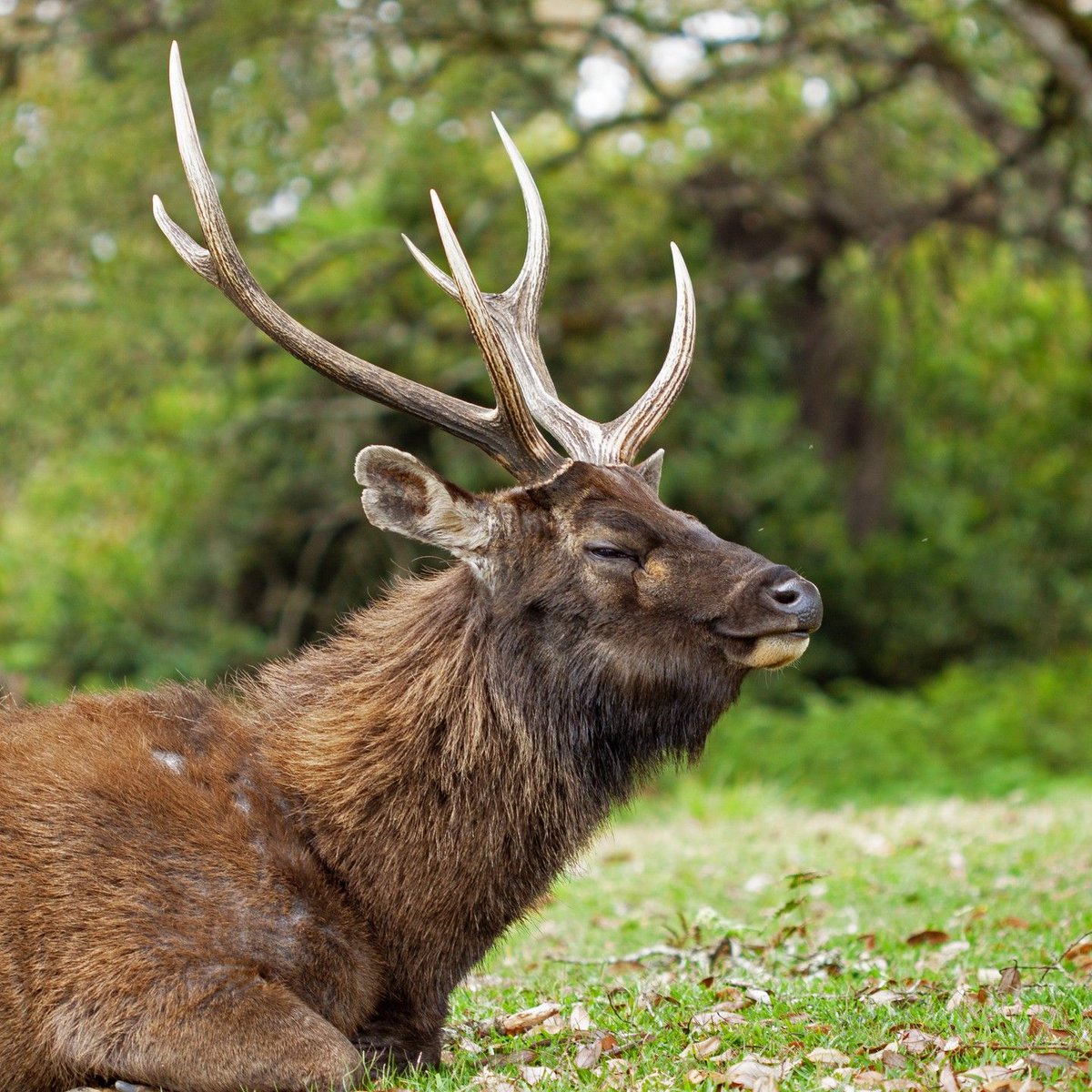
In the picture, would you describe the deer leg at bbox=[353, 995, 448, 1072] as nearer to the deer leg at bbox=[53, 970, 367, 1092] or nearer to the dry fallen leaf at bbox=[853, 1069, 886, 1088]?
the deer leg at bbox=[53, 970, 367, 1092]

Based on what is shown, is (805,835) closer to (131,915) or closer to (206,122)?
(131,915)

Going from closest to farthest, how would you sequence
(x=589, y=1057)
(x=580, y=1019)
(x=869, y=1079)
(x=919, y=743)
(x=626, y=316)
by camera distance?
1. (x=869, y=1079)
2. (x=589, y=1057)
3. (x=580, y=1019)
4. (x=919, y=743)
5. (x=626, y=316)

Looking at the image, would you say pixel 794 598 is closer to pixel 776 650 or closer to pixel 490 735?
pixel 776 650

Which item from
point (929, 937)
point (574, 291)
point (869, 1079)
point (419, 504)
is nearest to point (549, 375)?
point (419, 504)

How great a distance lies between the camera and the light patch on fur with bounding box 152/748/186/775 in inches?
183

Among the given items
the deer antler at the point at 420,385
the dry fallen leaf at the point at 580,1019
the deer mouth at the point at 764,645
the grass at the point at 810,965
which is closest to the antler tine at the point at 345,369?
the deer antler at the point at 420,385

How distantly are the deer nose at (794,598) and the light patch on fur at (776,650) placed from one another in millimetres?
53

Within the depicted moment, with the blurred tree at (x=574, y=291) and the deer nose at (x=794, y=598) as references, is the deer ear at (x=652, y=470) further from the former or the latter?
the blurred tree at (x=574, y=291)

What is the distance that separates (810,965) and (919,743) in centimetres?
949

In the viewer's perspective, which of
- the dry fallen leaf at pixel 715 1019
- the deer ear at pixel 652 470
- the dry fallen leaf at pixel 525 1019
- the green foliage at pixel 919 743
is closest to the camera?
the dry fallen leaf at pixel 715 1019

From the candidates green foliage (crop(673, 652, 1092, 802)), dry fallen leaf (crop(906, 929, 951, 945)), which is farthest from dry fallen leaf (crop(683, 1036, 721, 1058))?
green foliage (crop(673, 652, 1092, 802))

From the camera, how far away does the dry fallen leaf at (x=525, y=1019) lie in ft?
16.7

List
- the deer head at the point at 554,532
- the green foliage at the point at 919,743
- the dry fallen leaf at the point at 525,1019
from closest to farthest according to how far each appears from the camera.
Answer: the deer head at the point at 554,532, the dry fallen leaf at the point at 525,1019, the green foliage at the point at 919,743

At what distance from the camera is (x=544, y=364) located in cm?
550
